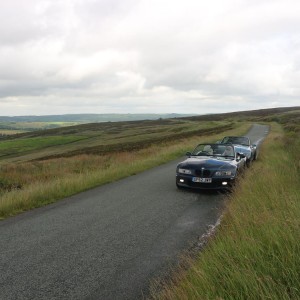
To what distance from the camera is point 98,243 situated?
5.74m

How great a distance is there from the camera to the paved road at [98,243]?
13.9 ft

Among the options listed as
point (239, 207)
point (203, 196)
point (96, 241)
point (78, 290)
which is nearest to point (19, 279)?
point (78, 290)

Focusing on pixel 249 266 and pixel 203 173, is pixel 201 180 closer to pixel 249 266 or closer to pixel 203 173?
pixel 203 173

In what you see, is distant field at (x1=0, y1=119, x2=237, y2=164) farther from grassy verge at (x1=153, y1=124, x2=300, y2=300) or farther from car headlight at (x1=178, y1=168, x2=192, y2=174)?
grassy verge at (x1=153, y1=124, x2=300, y2=300)

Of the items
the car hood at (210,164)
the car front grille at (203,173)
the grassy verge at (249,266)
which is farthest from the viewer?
the car hood at (210,164)

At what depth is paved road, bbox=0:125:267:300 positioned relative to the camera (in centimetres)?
425

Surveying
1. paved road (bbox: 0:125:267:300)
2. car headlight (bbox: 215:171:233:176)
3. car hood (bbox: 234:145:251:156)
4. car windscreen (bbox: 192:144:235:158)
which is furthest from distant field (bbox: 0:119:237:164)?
paved road (bbox: 0:125:267:300)

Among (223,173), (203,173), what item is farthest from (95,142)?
(223,173)

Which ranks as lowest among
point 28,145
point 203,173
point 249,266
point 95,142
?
point 28,145

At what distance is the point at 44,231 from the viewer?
639cm

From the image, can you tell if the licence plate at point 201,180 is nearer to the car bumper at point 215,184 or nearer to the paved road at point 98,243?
the car bumper at point 215,184

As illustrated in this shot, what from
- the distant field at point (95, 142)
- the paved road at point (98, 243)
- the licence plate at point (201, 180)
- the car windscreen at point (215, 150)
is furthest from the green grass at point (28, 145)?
the paved road at point (98, 243)

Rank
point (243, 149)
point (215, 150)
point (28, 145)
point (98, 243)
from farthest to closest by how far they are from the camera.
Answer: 1. point (28, 145)
2. point (243, 149)
3. point (215, 150)
4. point (98, 243)

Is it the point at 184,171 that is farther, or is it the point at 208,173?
the point at 184,171
